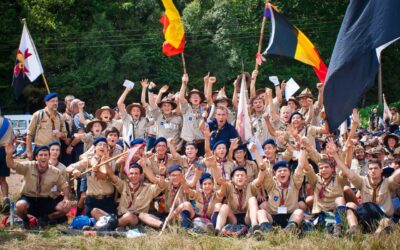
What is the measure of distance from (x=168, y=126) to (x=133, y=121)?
738mm

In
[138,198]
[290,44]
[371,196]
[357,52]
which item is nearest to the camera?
[357,52]

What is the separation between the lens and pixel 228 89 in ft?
117

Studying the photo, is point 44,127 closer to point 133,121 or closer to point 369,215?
point 133,121

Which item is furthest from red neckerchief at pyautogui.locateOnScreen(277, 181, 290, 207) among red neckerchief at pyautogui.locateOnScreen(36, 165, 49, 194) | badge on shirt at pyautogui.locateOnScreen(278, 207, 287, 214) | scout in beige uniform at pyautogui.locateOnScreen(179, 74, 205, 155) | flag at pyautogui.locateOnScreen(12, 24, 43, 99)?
flag at pyautogui.locateOnScreen(12, 24, 43, 99)

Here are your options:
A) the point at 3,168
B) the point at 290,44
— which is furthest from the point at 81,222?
the point at 290,44

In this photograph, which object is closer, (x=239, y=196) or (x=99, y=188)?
(x=239, y=196)

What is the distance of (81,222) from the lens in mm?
9789

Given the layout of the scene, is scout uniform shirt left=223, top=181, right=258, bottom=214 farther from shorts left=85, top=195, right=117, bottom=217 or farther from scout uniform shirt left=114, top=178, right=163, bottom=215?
shorts left=85, top=195, right=117, bottom=217

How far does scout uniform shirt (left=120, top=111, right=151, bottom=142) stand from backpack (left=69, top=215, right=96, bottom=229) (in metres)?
2.66

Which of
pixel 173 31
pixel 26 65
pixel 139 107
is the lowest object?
pixel 139 107

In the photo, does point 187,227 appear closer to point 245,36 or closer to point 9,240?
point 9,240

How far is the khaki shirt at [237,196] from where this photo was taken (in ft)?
31.7

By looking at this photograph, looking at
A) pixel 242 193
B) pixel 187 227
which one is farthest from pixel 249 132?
pixel 187 227

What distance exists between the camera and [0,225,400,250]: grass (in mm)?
7707
